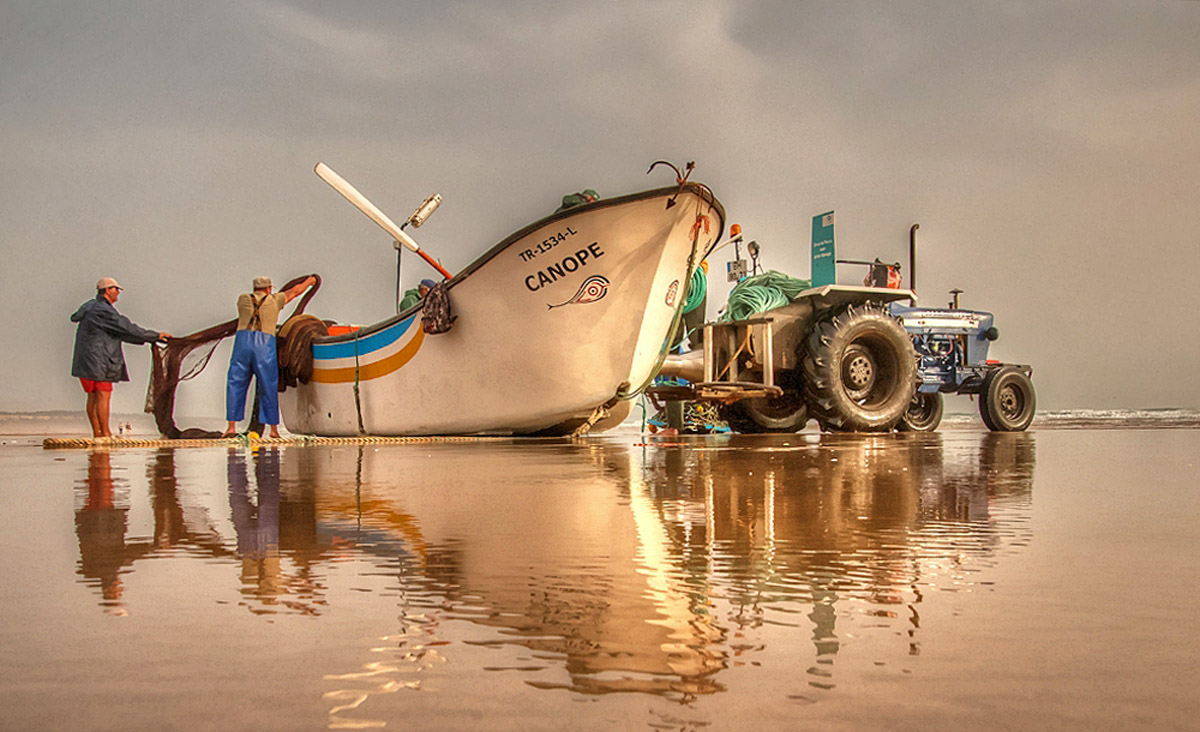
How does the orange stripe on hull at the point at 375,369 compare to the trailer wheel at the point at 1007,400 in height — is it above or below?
above

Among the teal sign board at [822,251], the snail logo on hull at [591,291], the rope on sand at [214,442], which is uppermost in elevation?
the teal sign board at [822,251]

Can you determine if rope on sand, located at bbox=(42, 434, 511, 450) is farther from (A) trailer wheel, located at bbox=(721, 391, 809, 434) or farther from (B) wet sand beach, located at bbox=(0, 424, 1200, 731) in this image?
(B) wet sand beach, located at bbox=(0, 424, 1200, 731)

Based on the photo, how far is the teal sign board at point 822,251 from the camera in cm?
912

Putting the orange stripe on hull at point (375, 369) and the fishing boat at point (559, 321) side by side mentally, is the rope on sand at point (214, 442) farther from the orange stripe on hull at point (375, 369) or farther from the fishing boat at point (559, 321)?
the orange stripe on hull at point (375, 369)

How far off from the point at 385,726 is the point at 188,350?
974 cm

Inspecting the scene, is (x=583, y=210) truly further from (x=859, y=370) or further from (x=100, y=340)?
(x=100, y=340)

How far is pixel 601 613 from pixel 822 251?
8.55m

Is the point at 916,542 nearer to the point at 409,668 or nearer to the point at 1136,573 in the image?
the point at 1136,573

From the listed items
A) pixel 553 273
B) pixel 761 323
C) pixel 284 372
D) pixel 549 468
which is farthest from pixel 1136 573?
pixel 284 372

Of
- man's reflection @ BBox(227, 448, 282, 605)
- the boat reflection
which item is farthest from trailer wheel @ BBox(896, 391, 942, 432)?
man's reflection @ BBox(227, 448, 282, 605)

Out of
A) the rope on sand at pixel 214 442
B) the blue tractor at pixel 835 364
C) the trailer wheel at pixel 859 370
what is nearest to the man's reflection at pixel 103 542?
the rope on sand at pixel 214 442

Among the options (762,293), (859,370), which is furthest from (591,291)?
(859,370)

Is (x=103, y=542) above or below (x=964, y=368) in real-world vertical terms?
below

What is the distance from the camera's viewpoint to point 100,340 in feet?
24.8
